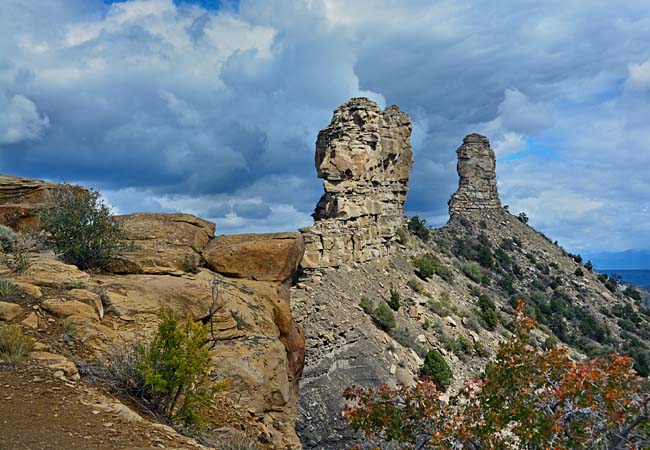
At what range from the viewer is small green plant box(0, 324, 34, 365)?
7.64 meters

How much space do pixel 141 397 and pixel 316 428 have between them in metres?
15.0

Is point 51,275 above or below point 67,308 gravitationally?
above

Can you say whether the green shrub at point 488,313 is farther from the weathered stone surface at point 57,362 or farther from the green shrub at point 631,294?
the weathered stone surface at point 57,362

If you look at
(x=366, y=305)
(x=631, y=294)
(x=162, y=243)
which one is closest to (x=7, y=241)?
(x=162, y=243)

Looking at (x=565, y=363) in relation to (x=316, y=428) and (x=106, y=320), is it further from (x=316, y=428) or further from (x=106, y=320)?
(x=316, y=428)

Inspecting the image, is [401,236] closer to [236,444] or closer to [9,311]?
[236,444]

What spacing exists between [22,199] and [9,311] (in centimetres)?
1080

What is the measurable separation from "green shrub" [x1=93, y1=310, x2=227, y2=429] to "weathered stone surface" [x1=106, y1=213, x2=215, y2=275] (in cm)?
588

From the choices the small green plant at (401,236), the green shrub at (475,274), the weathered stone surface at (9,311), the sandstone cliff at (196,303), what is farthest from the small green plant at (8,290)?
the green shrub at (475,274)

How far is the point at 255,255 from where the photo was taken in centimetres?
1741

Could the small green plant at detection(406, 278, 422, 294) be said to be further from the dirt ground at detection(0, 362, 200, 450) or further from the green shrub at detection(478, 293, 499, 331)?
the dirt ground at detection(0, 362, 200, 450)

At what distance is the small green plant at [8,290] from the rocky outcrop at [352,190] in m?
21.7

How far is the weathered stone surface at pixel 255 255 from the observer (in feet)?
55.5

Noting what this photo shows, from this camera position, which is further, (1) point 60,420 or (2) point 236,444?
(2) point 236,444
